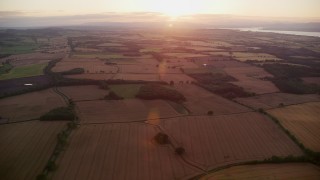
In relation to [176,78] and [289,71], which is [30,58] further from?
[289,71]

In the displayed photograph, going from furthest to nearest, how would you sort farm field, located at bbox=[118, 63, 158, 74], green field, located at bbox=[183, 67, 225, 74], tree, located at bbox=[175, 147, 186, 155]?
green field, located at bbox=[183, 67, 225, 74] → farm field, located at bbox=[118, 63, 158, 74] → tree, located at bbox=[175, 147, 186, 155]

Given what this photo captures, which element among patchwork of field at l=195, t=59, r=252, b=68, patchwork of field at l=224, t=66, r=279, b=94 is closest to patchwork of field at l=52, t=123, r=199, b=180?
patchwork of field at l=224, t=66, r=279, b=94

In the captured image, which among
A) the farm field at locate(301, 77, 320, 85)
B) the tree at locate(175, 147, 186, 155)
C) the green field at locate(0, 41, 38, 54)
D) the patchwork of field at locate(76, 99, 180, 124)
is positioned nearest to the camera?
the tree at locate(175, 147, 186, 155)

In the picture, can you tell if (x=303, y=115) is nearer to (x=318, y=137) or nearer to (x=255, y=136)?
(x=318, y=137)

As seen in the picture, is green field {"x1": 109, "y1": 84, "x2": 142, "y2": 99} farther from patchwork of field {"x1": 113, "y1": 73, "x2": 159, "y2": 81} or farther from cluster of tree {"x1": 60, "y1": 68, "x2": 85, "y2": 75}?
cluster of tree {"x1": 60, "y1": 68, "x2": 85, "y2": 75}

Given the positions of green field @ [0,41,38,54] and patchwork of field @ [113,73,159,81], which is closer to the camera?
patchwork of field @ [113,73,159,81]
